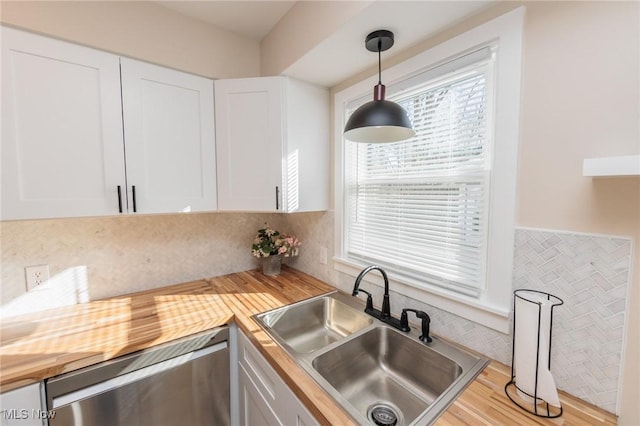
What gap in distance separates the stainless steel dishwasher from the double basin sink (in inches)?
12.6

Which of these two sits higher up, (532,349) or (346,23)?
(346,23)

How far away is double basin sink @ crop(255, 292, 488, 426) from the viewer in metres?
Result: 0.96

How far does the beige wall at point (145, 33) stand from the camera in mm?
1120

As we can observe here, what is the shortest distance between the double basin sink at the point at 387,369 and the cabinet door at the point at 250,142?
2.22 ft

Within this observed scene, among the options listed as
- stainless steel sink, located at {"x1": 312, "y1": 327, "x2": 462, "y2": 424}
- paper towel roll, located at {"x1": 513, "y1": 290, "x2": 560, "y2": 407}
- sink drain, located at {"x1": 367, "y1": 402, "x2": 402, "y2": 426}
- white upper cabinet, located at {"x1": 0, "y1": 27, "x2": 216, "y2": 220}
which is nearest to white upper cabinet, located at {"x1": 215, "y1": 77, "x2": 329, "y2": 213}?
white upper cabinet, located at {"x1": 0, "y1": 27, "x2": 216, "y2": 220}

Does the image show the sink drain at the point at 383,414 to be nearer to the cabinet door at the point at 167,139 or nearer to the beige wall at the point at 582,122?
the beige wall at the point at 582,122

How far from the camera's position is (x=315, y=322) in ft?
4.99

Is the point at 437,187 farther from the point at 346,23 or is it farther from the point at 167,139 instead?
the point at 167,139

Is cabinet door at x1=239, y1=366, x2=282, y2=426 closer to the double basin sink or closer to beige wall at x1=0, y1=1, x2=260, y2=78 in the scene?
the double basin sink

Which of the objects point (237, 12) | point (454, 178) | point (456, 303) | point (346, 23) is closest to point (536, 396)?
point (456, 303)

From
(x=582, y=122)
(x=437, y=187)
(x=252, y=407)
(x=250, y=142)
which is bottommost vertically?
(x=252, y=407)

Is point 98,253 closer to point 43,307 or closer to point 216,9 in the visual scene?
point 43,307

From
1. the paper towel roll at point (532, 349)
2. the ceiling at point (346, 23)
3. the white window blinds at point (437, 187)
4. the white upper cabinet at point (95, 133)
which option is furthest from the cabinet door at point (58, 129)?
the paper towel roll at point (532, 349)

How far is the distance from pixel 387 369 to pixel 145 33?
204 cm
